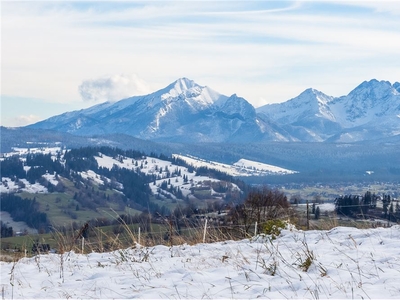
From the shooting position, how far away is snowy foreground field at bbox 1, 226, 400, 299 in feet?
24.1

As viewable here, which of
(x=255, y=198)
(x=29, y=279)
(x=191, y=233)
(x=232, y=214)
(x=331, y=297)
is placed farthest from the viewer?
(x=255, y=198)

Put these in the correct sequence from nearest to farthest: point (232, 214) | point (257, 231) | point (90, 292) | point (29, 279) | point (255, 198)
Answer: point (90, 292)
point (29, 279)
point (257, 231)
point (232, 214)
point (255, 198)

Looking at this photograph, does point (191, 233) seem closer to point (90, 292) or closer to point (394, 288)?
point (90, 292)

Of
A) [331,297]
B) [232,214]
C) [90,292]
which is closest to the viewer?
[331,297]

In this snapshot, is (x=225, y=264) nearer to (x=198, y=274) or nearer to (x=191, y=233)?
(x=198, y=274)

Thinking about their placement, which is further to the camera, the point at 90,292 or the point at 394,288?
the point at 90,292

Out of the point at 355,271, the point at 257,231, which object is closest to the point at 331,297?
the point at 355,271

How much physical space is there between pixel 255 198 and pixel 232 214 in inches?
109

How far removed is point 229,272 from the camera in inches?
333

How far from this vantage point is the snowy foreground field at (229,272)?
734 cm

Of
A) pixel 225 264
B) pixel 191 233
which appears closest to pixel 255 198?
pixel 191 233

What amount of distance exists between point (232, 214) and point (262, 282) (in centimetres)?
1226

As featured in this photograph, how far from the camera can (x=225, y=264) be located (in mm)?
9164

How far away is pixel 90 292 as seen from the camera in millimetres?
8156
